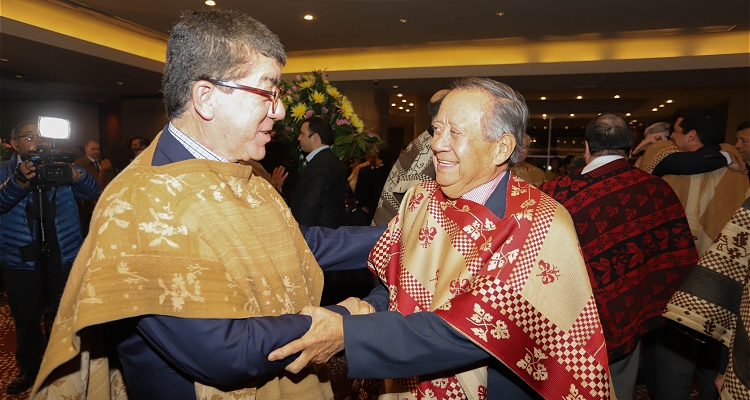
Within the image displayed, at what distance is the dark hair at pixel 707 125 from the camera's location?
3191 mm

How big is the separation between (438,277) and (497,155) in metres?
A: 0.43

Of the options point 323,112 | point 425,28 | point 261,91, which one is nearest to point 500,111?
point 261,91

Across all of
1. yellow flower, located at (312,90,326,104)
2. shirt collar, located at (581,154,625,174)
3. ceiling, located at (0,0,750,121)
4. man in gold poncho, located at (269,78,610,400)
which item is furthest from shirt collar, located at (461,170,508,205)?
ceiling, located at (0,0,750,121)

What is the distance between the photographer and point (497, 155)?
1.49m

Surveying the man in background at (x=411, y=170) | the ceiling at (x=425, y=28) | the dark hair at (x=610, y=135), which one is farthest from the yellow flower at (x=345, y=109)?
the ceiling at (x=425, y=28)

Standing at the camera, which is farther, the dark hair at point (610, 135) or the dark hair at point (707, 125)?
the dark hair at point (707, 125)

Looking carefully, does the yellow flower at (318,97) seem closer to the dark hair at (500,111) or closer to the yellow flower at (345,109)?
the yellow flower at (345,109)

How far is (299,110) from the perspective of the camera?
3561mm

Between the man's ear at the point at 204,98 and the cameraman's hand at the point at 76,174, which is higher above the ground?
the man's ear at the point at 204,98

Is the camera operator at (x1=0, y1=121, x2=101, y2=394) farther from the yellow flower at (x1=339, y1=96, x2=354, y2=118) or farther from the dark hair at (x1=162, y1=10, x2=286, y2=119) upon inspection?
the dark hair at (x1=162, y1=10, x2=286, y2=119)

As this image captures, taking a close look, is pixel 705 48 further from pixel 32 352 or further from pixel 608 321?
pixel 32 352

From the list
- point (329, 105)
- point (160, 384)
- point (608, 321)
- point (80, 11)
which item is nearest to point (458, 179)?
point (160, 384)

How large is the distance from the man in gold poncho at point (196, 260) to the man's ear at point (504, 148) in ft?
2.28

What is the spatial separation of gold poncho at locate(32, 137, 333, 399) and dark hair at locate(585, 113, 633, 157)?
1976 mm
